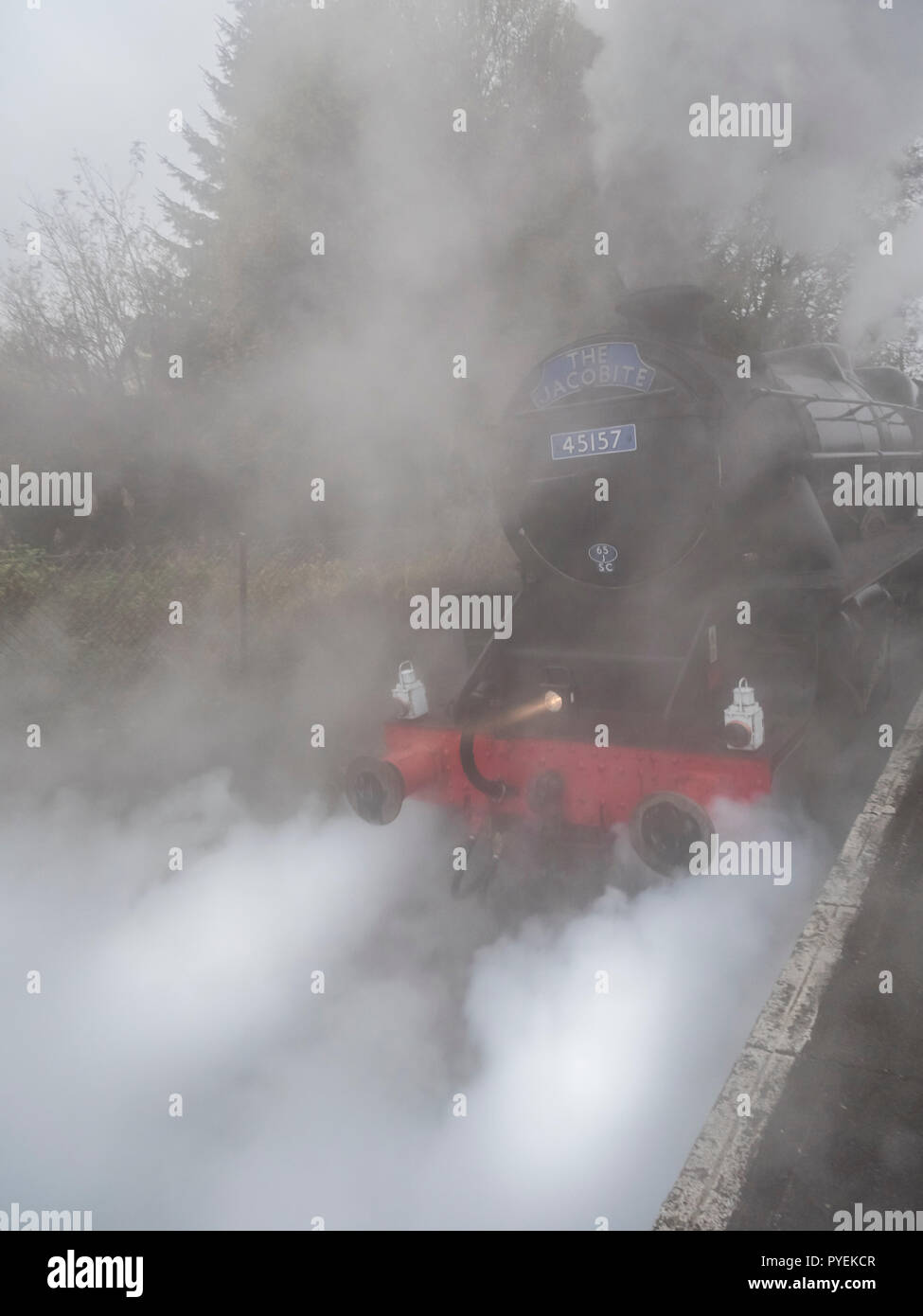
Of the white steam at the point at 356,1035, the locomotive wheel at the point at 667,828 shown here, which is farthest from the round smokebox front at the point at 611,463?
the white steam at the point at 356,1035

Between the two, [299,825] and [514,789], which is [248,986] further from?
[514,789]

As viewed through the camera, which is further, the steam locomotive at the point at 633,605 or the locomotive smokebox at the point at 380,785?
the locomotive smokebox at the point at 380,785

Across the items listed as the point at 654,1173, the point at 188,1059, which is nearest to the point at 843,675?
the point at 654,1173

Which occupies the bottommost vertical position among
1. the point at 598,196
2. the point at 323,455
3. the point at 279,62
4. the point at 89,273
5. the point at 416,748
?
the point at 416,748

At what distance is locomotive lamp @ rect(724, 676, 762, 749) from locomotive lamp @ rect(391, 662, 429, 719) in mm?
1305

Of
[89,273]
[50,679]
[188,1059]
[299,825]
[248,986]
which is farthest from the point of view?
[89,273]

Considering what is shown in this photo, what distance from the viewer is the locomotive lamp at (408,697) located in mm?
3646

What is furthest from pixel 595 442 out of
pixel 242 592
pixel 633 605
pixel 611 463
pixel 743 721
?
pixel 242 592

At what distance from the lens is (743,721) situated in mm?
2926

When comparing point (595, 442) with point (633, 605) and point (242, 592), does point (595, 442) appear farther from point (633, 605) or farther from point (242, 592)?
point (242, 592)

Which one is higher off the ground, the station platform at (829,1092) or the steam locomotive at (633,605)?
the steam locomotive at (633,605)

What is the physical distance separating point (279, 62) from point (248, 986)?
6786 millimetres

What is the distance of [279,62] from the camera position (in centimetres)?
655

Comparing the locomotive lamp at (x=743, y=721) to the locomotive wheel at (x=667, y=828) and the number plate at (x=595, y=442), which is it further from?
the number plate at (x=595, y=442)
